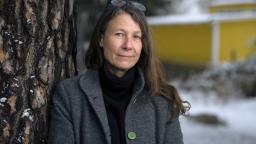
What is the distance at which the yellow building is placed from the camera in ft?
79.2

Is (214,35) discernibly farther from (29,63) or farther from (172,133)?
(29,63)

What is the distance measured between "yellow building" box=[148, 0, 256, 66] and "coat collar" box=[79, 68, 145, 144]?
20132 mm

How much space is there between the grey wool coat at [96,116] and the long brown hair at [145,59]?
0.15 feet

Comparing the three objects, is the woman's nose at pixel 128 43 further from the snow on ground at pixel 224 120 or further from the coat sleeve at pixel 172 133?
the snow on ground at pixel 224 120

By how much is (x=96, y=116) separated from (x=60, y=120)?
18 centimetres

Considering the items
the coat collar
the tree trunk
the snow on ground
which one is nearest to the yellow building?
the snow on ground

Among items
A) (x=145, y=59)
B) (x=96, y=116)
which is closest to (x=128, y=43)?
(x=145, y=59)

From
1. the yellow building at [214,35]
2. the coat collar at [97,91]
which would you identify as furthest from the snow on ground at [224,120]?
the yellow building at [214,35]

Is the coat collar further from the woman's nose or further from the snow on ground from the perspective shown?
the snow on ground

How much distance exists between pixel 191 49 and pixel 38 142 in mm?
23773

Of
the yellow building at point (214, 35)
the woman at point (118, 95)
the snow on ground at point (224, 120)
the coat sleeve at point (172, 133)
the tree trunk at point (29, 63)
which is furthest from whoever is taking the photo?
the yellow building at point (214, 35)

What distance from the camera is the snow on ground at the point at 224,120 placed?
30.9 feet

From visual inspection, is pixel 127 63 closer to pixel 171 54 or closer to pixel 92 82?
pixel 92 82

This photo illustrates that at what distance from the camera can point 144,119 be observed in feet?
9.46
